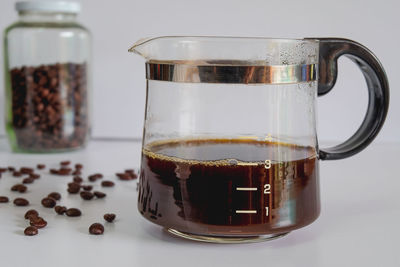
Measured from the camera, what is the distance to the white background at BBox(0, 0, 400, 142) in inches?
66.0

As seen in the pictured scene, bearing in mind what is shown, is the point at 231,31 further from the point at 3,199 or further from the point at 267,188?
the point at 267,188

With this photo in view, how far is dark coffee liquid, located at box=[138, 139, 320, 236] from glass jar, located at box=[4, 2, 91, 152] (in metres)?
0.76

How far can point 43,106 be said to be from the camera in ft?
5.07

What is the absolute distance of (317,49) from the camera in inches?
34.1

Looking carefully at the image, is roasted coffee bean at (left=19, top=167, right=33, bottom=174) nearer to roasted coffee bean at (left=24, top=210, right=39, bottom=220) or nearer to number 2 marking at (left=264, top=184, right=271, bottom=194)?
roasted coffee bean at (left=24, top=210, right=39, bottom=220)

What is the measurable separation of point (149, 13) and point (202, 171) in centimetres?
105

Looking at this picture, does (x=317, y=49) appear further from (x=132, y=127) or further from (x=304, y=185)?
(x=132, y=127)

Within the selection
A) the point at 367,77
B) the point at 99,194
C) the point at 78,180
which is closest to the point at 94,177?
the point at 78,180

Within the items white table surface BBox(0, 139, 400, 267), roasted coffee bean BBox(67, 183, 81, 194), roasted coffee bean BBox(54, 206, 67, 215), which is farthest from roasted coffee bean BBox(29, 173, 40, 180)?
roasted coffee bean BBox(54, 206, 67, 215)

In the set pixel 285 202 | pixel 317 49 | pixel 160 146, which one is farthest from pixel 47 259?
pixel 317 49

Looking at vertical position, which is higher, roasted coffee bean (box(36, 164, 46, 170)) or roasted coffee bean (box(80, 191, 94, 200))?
roasted coffee bean (box(80, 191, 94, 200))

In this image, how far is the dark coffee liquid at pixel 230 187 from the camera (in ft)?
2.56

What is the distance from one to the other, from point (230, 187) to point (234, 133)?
0.11 metres

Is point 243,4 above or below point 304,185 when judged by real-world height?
above
